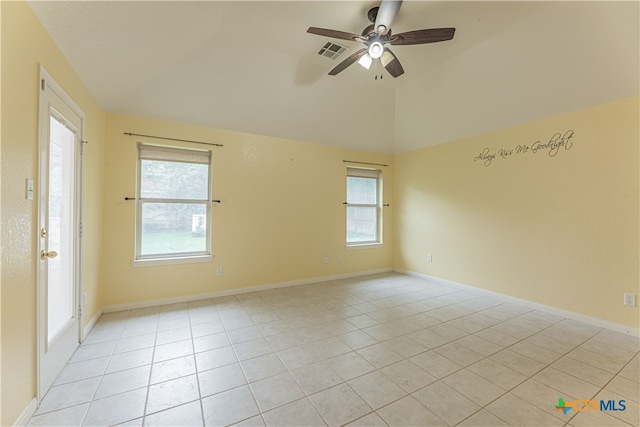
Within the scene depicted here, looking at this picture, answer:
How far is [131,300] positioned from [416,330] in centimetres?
342

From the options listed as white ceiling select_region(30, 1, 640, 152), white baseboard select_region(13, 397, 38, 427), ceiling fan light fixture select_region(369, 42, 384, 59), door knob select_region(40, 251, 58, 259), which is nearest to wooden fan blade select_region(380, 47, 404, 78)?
ceiling fan light fixture select_region(369, 42, 384, 59)

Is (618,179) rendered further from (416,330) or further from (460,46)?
(416,330)

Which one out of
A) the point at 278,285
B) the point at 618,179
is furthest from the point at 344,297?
the point at 618,179

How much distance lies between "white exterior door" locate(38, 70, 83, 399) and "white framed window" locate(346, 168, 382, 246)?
3.83 meters

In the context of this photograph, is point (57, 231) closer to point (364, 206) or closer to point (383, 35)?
point (383, 35)

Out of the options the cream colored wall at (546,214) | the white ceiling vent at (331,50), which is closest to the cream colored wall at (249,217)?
the cream colored wall at (546,214)

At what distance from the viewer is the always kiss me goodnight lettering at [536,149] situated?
313cm

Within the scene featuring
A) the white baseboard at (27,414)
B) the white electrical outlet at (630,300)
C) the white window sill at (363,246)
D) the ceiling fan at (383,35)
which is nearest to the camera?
the white baseboard at (27,414)

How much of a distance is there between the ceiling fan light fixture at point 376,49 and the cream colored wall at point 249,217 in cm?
221

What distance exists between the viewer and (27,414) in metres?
1.52

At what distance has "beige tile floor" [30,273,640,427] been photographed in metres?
1.62

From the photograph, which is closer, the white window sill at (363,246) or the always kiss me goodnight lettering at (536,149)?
the always kiss me goodnight lettering at (536,149)

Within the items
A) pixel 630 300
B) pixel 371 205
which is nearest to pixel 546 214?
pixel 630 300

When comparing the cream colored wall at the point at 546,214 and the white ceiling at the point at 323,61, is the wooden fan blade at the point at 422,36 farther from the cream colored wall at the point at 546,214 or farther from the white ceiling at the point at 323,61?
the cream colored wall at the point at 546,214
